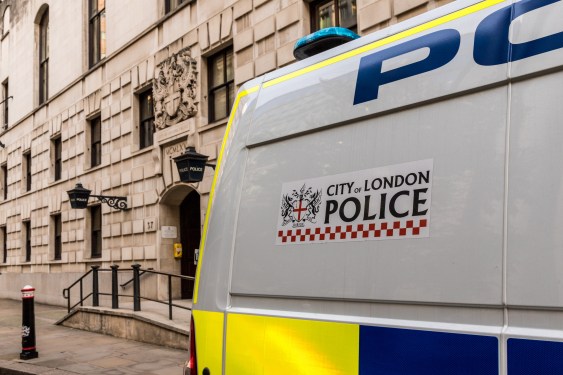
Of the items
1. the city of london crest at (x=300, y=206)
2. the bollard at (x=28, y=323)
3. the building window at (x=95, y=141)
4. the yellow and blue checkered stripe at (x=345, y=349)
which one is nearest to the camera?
the yellow and blue checkered stripe at (x=345, y=349)

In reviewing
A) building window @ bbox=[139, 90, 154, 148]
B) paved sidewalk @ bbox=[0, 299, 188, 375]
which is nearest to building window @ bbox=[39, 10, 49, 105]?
building window @ bbox=[139, 90, 154, 148]

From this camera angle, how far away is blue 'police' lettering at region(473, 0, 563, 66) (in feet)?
6.28

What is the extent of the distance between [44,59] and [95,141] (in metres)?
7.07

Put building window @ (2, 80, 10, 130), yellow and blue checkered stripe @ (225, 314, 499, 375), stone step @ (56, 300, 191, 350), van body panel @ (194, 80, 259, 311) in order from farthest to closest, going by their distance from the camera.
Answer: building window @ (2, 80, 10, 130)
stone step @ (56, 300, 191, 350)
van body panel @ (194, 80, 259, 311)
yellow and blue checkered stripe @ (225, 314, 499, 375)

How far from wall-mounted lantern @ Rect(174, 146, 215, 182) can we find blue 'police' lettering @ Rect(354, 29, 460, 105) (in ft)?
28.4

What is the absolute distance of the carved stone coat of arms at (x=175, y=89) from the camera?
43.7 ft

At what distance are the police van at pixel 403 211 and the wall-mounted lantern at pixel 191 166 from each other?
317 inches

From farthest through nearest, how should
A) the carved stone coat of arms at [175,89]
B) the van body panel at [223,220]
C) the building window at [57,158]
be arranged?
the building window at [57,158]
the carved stone coat of arms at [175,89]
the van body panel at [223,220]

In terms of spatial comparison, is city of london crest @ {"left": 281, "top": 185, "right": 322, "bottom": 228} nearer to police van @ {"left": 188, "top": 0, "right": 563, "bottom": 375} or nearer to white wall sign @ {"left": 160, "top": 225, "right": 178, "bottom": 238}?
police van @ {"left": 188, "top": 0, "right": 563, "bottom": 375}

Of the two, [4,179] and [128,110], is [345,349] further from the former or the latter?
[4,179]

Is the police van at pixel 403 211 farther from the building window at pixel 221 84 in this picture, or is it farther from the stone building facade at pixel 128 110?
the building window at pixel 221 84

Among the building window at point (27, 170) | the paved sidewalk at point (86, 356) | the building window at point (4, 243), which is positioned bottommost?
the paved sidewalk at point (86, 356)

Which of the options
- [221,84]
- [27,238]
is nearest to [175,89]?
[221,84]

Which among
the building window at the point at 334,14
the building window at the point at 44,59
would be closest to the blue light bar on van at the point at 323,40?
the building window at the point at 334,14
